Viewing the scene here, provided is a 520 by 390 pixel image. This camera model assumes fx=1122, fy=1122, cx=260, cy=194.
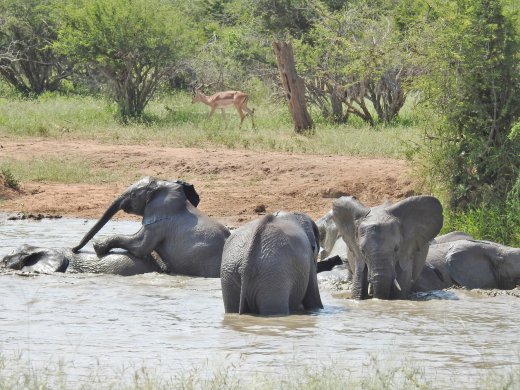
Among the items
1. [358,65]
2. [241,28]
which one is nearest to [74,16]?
[241,28]

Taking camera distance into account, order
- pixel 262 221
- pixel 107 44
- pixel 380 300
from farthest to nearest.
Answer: pixel 107 44 → pixel 380 300 → pixel 262 221

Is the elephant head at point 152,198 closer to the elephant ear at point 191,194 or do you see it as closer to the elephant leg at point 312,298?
the elephant ear at point 191,194

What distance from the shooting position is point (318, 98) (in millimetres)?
25094

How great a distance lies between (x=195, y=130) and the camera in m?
21.5

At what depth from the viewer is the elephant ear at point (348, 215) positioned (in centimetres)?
891

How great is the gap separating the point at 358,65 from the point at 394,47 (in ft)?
4.52

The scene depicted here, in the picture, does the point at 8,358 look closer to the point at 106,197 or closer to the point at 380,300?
the point at 380,300

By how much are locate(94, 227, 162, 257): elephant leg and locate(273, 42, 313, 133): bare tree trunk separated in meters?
11.0

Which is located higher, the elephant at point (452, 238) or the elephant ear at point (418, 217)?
the elephant ear at point (418, 217)

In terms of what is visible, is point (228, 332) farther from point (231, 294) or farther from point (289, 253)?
point (289, 253)

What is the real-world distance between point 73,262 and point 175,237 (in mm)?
1077

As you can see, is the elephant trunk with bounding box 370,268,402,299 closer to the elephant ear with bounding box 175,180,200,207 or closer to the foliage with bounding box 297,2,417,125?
the elephant ear with bounding box 175,180,200,207

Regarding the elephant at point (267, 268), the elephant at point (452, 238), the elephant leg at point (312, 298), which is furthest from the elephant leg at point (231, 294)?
the elephant at point (452, 238)

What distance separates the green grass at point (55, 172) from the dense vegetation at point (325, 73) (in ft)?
9.42
